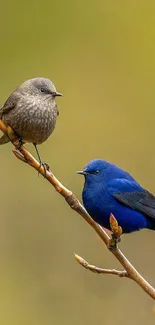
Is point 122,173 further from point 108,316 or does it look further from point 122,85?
point 122,85

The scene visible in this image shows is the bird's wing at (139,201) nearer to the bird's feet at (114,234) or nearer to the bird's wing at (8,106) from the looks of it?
the bird's feet at (114,234)

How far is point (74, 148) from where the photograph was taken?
9.30 metres

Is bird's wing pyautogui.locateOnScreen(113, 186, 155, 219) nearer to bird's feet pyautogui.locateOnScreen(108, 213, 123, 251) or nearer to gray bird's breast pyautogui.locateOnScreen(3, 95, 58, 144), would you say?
bird's feet pyautogui.locateOnScreen(108, 213, 123, 251)

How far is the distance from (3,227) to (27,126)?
3578mm

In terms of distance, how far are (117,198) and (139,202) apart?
11 centimetres

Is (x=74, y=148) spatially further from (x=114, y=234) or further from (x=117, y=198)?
(x=114, y=234)

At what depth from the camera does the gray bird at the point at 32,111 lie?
191 inches

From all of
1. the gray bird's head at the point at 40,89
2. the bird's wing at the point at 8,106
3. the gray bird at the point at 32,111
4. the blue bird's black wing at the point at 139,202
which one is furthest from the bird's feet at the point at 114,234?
the gray bird's head at the point at 40,89

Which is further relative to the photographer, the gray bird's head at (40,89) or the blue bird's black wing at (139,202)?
the gray bird's head at (40,89)

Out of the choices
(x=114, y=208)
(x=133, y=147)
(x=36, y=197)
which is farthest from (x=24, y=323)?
(x=114, y=208)

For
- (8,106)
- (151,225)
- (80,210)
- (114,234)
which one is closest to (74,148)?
(8,106)

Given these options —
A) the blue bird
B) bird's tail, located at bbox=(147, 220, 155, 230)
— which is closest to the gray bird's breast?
A: the blue bird

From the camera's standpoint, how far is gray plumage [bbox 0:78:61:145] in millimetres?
4863

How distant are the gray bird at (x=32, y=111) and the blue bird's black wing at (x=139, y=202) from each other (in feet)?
2.53
